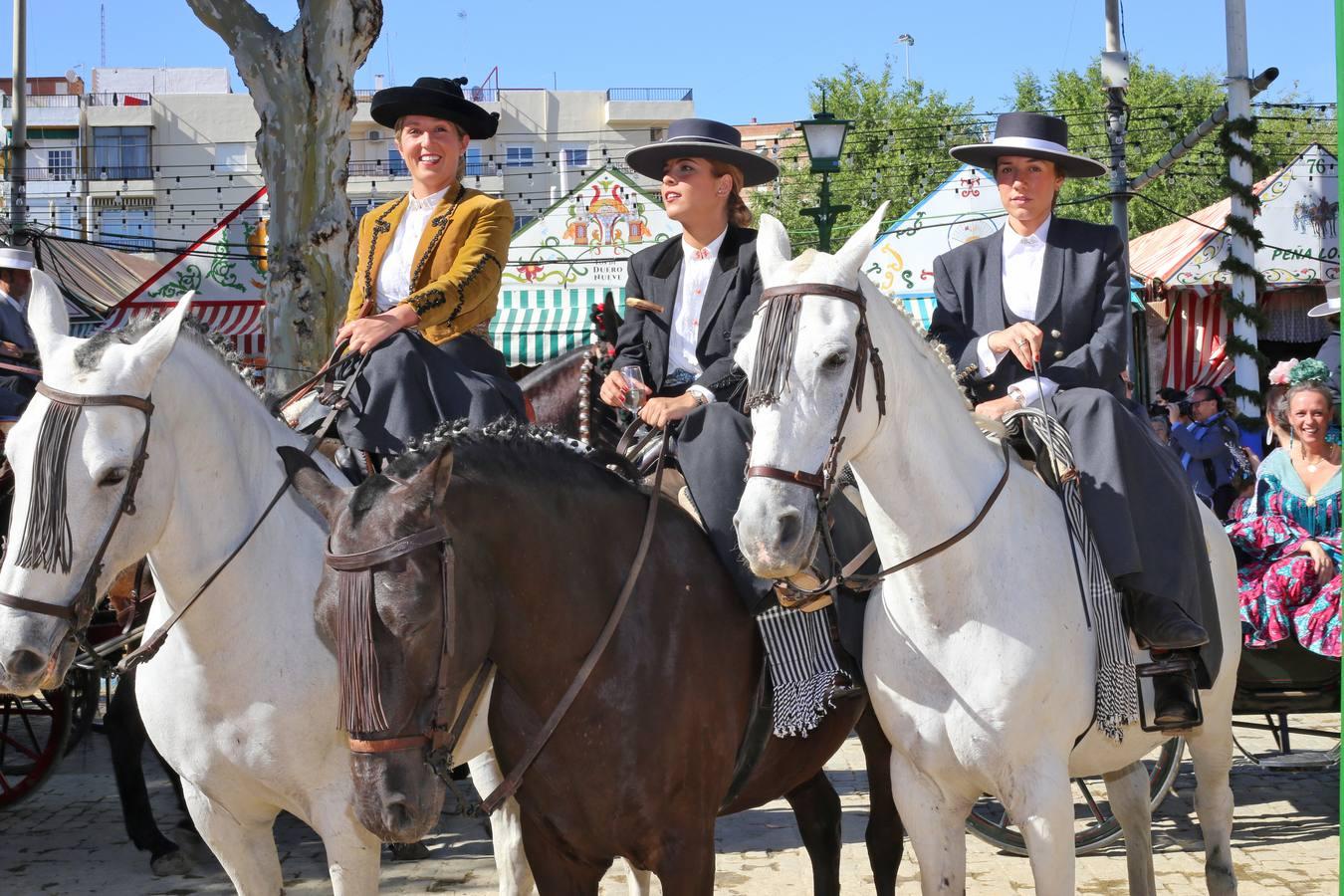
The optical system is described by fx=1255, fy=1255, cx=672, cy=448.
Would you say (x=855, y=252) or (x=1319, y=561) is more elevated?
(x=855, y=252)

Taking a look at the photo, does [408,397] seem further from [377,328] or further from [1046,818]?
[1046,818]

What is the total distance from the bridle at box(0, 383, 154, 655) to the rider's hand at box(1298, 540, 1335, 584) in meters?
5.20

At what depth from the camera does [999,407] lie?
4031mm

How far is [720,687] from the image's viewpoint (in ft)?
11.8

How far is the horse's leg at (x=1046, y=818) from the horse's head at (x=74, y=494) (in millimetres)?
2507

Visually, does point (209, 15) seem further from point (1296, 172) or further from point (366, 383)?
point (1296, 172)

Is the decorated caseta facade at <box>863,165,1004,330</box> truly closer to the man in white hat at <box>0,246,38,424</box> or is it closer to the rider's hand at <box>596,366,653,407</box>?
the man in white hat at <box>0,246,38,424</box>

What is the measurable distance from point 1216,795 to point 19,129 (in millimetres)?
17689

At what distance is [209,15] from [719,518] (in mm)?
7236

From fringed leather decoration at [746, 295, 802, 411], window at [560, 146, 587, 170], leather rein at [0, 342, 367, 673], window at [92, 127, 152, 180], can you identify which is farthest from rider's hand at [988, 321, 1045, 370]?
window at [92, 127, 152, 180]

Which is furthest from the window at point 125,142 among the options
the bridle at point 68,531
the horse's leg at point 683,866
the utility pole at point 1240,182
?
the horse's leg at point 683,866

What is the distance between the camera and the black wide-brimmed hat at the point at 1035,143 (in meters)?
4.17

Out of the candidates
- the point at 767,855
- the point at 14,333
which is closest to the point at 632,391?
the point at 767,855

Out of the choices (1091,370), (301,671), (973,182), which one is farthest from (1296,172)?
(301,671)
